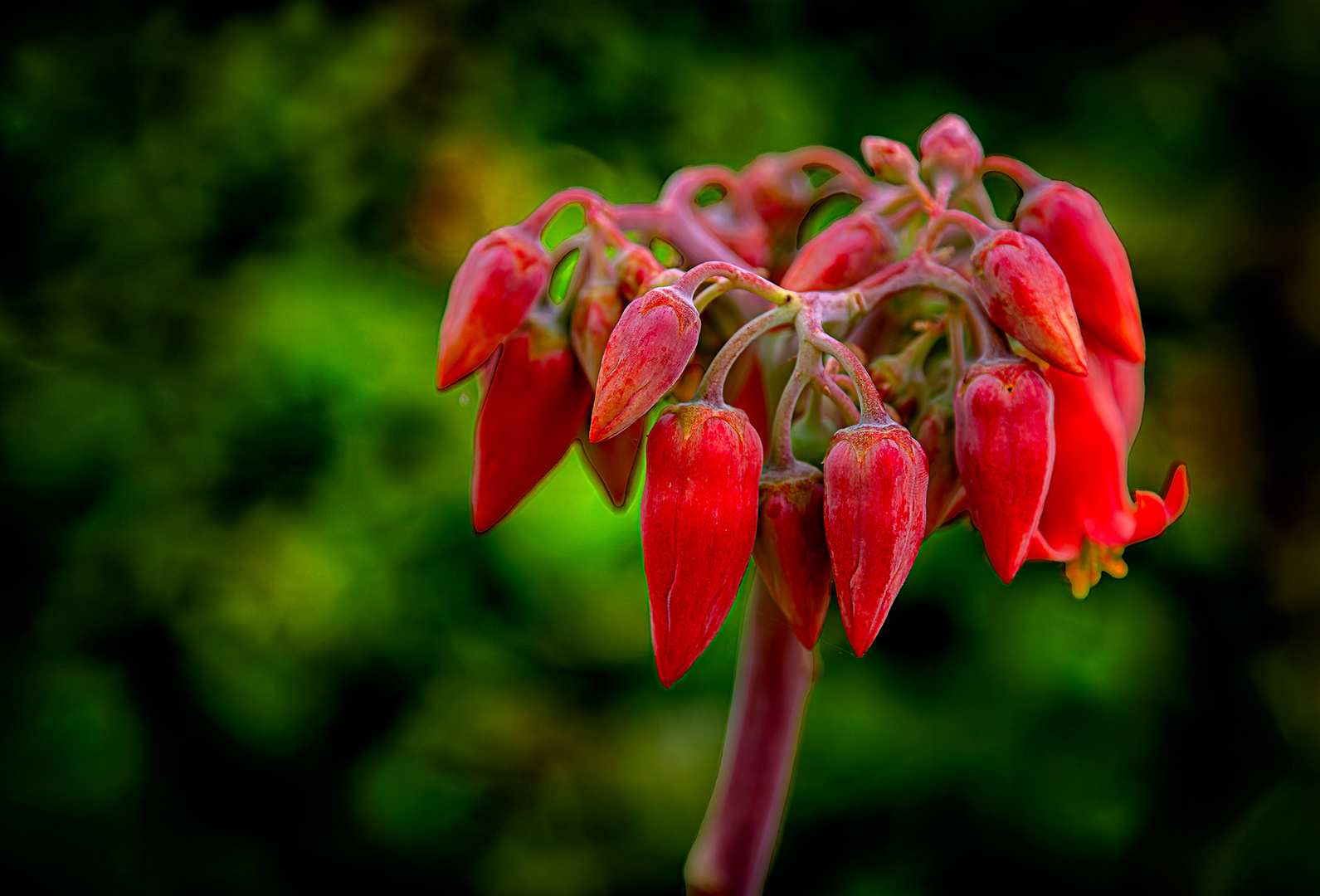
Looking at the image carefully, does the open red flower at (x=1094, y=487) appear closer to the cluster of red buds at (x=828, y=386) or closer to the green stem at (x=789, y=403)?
the cluster of red buds at (x=828, y=386)

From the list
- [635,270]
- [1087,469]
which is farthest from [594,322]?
[1087,469]

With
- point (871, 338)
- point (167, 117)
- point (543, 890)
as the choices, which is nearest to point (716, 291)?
point (871, 338)

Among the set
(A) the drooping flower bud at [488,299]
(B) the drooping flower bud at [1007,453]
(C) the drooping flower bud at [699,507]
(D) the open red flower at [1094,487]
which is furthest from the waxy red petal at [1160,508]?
(A) the drooping flower bud at [488,299]

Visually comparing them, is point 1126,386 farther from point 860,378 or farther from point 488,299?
point 488,299

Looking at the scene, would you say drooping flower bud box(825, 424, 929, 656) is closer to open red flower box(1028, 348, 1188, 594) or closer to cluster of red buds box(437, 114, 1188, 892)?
cluster of red buds box(437, 114, 1188, 892)

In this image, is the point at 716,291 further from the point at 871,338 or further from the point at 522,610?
the point at 522,610
